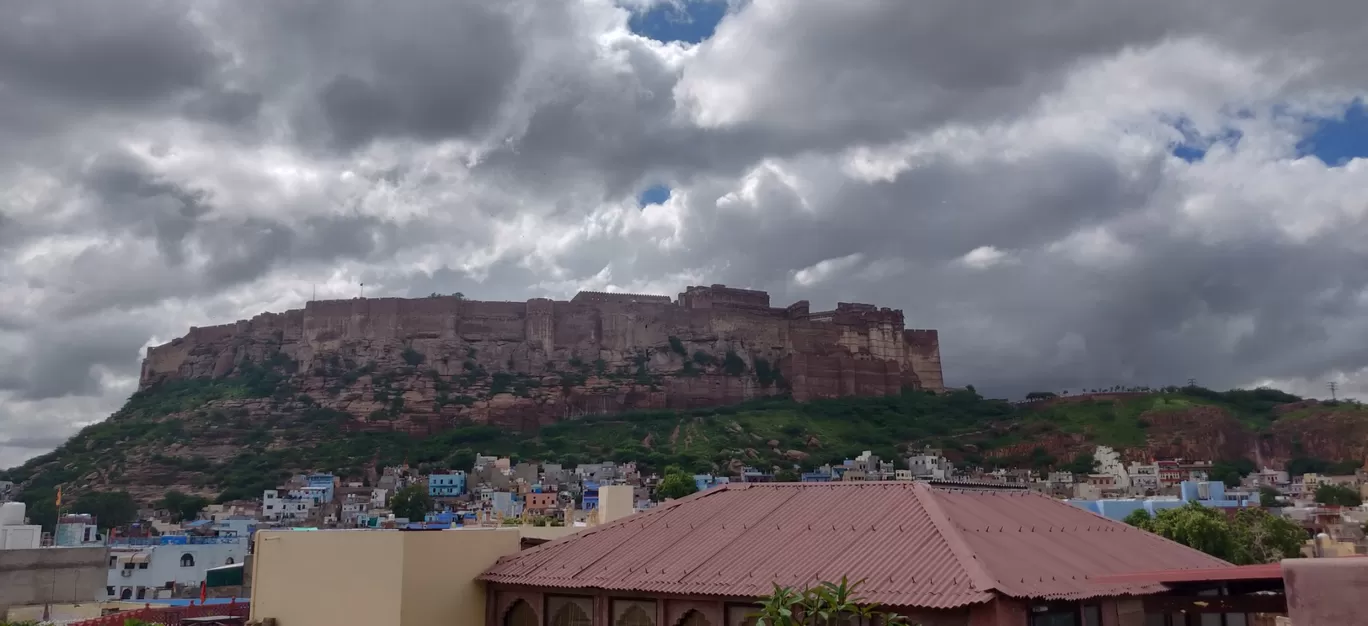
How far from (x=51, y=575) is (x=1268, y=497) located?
222 ft

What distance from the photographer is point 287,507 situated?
224ft

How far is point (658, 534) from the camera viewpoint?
1627 centimetres

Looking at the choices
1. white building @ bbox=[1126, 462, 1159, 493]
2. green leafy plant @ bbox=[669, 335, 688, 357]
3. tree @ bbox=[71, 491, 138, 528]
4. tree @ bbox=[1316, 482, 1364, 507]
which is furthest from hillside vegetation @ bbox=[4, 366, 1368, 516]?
tree @ bbox=[1316, 482, 1364, 507]

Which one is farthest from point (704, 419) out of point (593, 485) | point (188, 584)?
point (188, 584)

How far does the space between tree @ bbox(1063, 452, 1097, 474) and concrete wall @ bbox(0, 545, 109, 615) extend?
242ft

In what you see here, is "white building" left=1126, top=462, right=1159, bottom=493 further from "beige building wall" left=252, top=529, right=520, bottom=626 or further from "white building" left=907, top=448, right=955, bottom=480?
"beige building wall" left=252, top=529, right=520, bottom=626

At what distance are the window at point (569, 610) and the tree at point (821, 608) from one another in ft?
12.5

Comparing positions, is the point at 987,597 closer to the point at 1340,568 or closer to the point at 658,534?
the point at 1340,568

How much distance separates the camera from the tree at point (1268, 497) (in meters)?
63.4

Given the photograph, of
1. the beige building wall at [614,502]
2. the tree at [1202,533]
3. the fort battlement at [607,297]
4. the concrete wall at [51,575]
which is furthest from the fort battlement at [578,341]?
the beige building wall at [614,502]

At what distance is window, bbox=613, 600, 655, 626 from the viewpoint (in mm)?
14391

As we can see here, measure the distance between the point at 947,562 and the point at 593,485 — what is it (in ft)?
189

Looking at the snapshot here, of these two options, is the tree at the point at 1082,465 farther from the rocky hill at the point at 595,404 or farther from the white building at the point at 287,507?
the white building at the point at 287,507

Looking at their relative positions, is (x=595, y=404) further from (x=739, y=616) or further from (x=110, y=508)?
(x=739, y=616)
